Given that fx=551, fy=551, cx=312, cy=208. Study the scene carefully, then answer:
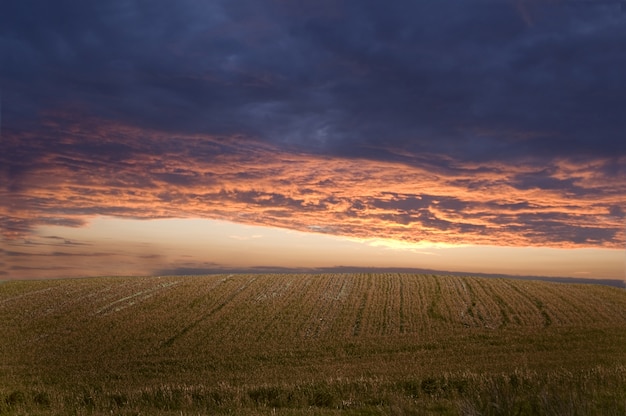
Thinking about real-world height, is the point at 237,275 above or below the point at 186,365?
above

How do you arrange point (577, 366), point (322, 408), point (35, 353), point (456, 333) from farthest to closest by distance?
point (456, 333) → point (35, 353) → point (577, 366) → point (322, 408)

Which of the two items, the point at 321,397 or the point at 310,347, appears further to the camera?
the point at 310,347

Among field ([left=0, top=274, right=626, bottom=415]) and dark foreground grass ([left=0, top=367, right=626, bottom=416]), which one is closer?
dark foreground grass ([left=0, top=367, right=626, bottom=416])

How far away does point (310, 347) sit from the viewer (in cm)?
3162

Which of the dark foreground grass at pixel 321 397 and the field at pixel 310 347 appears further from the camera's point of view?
the field at pixel 310 347

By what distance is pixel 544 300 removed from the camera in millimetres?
47844

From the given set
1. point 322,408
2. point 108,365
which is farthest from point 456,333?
point 322,408

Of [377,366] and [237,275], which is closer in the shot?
[377,366]

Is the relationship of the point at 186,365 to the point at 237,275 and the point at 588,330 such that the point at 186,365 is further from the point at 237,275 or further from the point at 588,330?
the point at 237,275

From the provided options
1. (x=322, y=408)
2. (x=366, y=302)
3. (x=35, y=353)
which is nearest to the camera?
(x=322, y=408)

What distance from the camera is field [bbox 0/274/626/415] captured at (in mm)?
14570

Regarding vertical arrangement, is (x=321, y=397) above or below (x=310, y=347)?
above

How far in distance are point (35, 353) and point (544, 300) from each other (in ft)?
130

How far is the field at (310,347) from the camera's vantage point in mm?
14570
